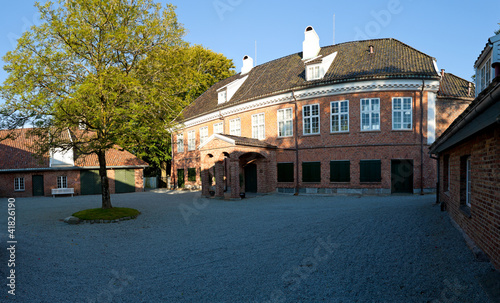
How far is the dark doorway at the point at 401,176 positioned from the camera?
1833 centimetres

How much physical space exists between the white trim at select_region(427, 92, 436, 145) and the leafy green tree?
1460 centimetres

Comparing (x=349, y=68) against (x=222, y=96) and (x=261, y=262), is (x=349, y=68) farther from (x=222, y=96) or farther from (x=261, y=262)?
(x=261, y=262)

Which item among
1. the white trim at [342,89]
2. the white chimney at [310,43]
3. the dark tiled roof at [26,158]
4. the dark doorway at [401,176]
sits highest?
the white chimney at [310,43]

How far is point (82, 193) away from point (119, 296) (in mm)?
27256

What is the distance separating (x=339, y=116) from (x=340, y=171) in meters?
3.52

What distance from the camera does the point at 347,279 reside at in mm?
5324

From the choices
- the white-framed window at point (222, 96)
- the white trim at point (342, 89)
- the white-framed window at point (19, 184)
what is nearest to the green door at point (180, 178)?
the white-framed window at point (222, 96)

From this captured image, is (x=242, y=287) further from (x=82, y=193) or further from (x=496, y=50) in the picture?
(x=82, y=193)

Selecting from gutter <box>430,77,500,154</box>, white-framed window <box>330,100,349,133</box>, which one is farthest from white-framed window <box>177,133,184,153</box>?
gutter <box>430,77,500,154</box>

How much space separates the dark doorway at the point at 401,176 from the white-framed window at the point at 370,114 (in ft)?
8.29

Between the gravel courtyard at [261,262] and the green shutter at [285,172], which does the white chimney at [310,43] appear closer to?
Result: the green shutter at [285,172]

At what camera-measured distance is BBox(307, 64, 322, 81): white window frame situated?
20.6 m

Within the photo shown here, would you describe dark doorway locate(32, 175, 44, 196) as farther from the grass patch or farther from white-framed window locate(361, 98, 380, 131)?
white-framed window locate(361, 98, 380, 131)

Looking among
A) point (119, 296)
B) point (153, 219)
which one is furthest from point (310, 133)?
point (119, 296)
